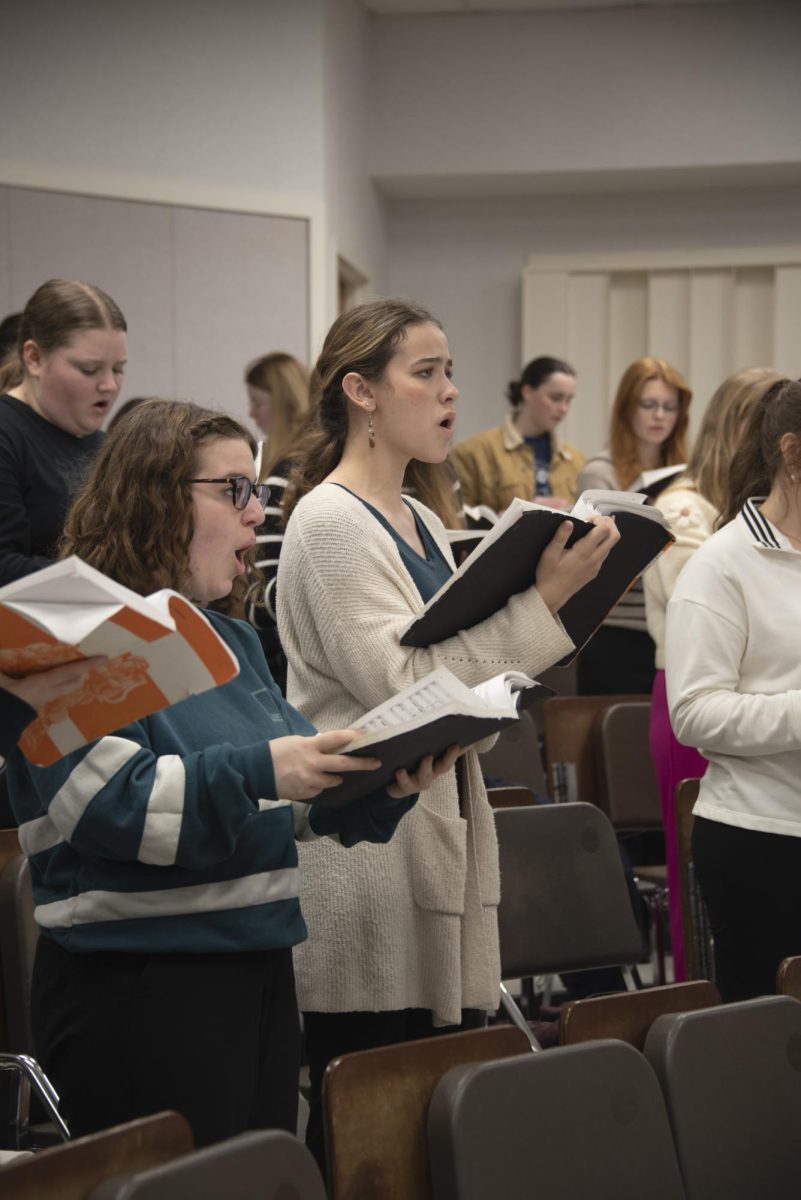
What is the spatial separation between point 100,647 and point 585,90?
22.2 ft

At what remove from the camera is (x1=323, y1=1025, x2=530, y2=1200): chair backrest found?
5.37 ft

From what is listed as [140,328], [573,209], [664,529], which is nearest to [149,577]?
[664,529]

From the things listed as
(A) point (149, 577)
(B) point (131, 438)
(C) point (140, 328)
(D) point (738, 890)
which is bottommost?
(D) point (738, 890)

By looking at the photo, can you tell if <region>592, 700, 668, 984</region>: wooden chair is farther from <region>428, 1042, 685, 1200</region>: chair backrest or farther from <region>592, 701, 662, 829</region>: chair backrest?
<region>428, 1042, 685, 1200</region>: chair backrest

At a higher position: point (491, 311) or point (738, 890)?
point (491, 311)

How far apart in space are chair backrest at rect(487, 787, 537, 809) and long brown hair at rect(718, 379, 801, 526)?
0.81m

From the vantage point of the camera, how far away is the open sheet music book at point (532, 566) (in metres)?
1.85

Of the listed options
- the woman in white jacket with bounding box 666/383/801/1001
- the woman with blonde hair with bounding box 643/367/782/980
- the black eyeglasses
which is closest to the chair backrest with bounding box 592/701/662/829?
the woman with blonde hair with bounding box 643/367/782/980

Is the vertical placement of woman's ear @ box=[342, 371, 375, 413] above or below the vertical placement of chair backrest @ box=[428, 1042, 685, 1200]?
above

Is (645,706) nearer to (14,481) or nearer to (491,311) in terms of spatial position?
(14,481)

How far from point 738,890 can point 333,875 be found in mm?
827

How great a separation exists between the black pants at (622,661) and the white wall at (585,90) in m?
3.83

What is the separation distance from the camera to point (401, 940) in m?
1.99

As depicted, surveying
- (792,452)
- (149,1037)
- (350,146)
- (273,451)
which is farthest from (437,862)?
→ (350,146)
